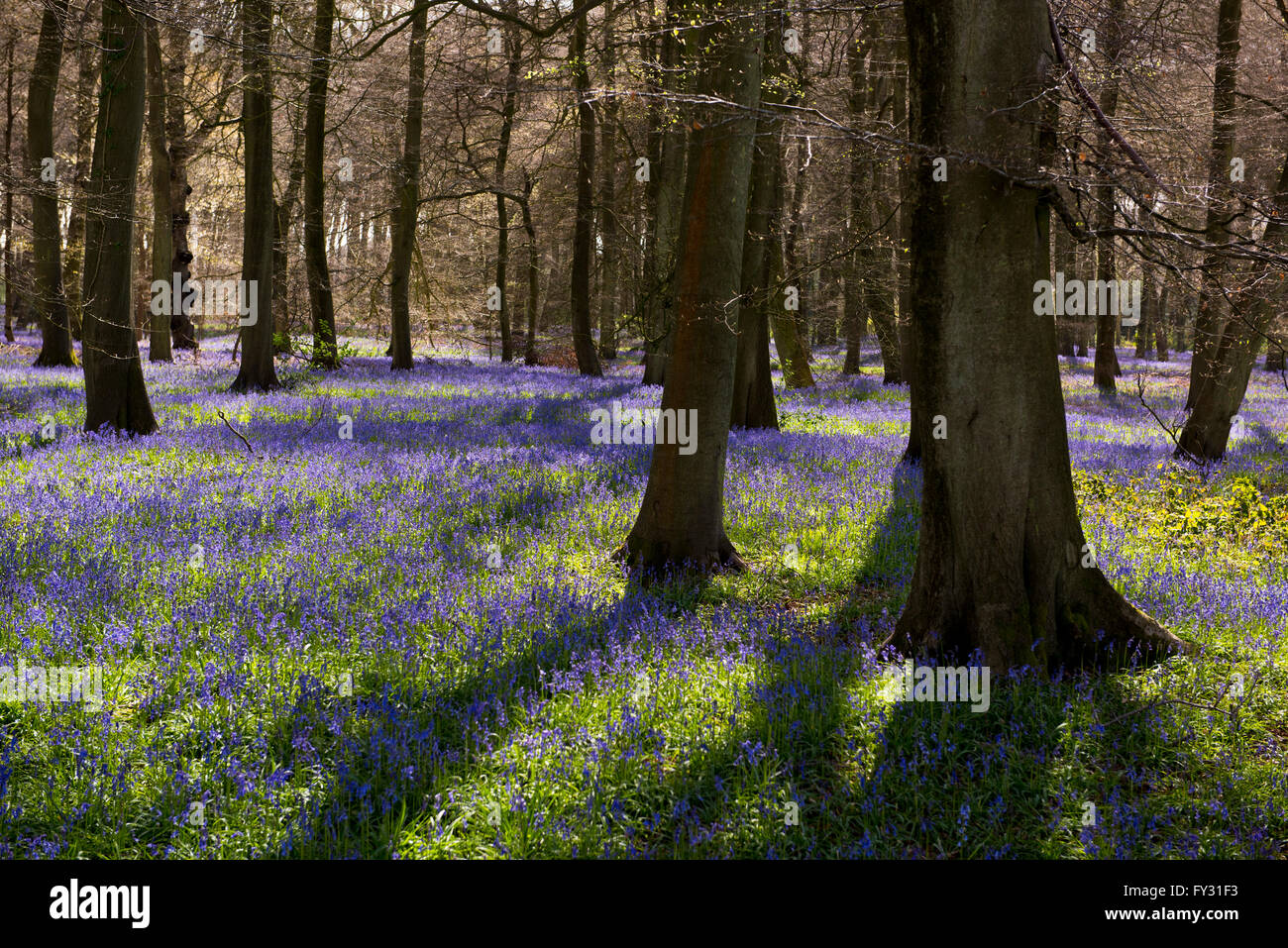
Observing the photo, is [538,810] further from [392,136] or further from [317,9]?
[392,136]

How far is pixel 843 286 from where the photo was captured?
23.4 meters

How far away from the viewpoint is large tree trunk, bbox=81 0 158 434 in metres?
10.7

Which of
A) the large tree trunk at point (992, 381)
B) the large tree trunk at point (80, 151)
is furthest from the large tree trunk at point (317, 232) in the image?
the large tree trunk at point (992, 381)

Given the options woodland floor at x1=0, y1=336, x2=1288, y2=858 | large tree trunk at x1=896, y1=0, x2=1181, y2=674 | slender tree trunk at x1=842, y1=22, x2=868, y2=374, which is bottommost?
woodland floor at x1=0, y1=336, x2=1288, y2=858

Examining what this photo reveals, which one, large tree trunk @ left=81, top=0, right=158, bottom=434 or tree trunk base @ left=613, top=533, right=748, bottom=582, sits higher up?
large tree trunk @ left=81, top=0, right=158, bottom=434

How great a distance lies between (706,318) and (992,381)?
8.34 ft

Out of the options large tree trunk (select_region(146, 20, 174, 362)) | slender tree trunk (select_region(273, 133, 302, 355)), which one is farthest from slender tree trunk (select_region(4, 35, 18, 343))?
slender tree trunk (select_region(273, 133, 302, 355))

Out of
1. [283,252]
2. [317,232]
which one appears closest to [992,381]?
[317,232]

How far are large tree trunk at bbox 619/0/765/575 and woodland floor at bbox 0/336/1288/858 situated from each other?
1.60 feet

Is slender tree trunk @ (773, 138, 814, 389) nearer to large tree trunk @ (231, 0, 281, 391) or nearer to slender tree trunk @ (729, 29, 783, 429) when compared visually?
slender tree trunk @ (729, 29, 783, 429)

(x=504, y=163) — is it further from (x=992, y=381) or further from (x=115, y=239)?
→ (x=992, y=381)

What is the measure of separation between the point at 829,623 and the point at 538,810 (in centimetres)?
281

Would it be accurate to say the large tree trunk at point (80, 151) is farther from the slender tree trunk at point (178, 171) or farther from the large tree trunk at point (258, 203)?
the large tree trunk at point (258, 203)
